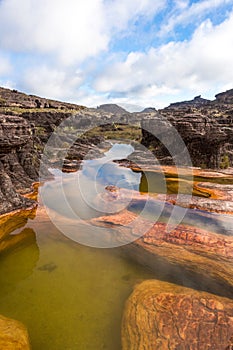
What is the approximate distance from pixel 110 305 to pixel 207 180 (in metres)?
19.4

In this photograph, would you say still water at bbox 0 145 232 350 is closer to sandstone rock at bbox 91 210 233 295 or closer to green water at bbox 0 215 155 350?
green water at bbox 0 215 155 350

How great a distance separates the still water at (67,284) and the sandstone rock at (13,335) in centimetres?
20

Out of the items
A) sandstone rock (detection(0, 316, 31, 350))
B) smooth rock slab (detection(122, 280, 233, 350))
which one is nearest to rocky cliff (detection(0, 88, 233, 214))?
sandstone rock (detection(0, 316, 31, 350))

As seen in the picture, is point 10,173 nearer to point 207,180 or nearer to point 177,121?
point 207,180

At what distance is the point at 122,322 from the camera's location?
24.8 feet

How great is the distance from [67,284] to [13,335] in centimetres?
263

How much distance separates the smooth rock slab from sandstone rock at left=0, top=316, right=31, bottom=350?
2839 mm

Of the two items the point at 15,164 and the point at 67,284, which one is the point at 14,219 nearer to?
the point at 67,284

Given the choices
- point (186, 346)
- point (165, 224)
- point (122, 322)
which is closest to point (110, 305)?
point (122, 322)

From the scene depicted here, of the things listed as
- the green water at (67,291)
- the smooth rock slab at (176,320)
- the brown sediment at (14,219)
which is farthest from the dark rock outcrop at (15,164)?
the smooth rock slab at (176,320)

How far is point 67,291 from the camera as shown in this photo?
8891mm

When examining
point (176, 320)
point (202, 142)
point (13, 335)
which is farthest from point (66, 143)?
point (176, 320)

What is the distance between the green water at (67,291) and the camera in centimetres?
712

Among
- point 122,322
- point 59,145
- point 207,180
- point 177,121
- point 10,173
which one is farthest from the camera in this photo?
point 59,145
